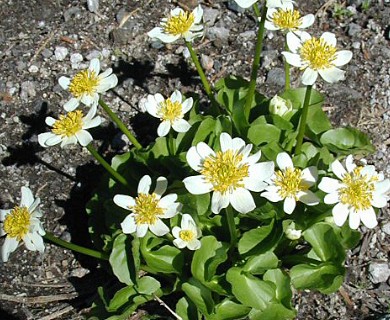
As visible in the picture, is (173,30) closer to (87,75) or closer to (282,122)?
(87,75)

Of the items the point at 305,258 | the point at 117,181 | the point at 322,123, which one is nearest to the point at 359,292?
the point at 305,258

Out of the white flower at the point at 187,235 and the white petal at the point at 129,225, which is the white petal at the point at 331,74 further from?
the white petal at the point at 129,225

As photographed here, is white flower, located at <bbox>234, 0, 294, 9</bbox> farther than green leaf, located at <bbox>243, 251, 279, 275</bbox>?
No

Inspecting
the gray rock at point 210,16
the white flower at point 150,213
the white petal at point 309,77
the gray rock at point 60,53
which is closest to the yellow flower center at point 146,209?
the white flower at point 150,213

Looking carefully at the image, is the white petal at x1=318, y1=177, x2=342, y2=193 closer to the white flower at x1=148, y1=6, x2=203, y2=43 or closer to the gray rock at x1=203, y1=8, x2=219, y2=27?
the white flower at x1=148, y1=6, x2=203, y2=43

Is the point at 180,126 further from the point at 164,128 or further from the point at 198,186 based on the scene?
the point at 198,186

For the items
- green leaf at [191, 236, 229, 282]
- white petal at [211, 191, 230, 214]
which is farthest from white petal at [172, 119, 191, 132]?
white petal at [211, 191, 230, 214]
